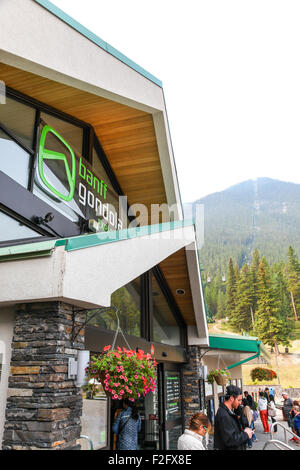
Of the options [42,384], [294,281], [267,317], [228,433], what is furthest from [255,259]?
[42,384]

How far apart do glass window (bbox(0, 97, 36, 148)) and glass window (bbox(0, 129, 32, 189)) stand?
23 centimetres

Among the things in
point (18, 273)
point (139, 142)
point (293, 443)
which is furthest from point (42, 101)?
point (293, 443)

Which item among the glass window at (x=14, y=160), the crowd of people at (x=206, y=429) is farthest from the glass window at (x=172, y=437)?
the glass window at (x=14, y=160)

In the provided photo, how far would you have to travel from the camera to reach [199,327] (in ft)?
31.2

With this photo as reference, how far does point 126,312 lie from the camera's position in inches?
266

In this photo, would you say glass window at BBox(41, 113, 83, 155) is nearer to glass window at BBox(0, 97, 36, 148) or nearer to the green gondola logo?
the green gondola logo

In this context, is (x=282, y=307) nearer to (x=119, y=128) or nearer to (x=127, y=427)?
(x=119, y=128)

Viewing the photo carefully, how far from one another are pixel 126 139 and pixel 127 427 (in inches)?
228

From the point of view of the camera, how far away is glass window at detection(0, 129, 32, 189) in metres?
5.20

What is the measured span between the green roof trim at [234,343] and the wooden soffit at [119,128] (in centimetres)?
434

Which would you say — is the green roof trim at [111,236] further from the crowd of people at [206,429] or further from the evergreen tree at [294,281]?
the evergreen tree at [294,281]

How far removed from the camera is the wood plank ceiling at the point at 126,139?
628 centimetres
